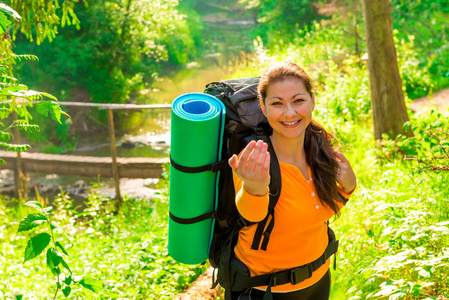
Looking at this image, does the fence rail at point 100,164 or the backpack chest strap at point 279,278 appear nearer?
the backpack chest strap at point 279,278

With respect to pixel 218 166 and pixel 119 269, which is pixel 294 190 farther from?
pixel 119 269

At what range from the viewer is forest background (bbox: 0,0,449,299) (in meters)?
2.92

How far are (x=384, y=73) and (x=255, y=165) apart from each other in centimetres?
436

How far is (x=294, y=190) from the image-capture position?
6.36ft

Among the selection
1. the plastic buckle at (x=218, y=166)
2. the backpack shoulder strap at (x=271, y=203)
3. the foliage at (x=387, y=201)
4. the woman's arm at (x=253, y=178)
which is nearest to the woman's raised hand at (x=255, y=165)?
the woman's arm at (x=253, y=178)

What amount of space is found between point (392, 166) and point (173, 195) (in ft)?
11.0

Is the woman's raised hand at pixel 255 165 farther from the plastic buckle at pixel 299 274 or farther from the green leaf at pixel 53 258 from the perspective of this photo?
the green leaf at pixel 53 258

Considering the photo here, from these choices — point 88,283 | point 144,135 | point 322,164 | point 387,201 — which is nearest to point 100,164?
point 144,135

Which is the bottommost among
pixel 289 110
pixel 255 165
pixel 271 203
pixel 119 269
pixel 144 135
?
pixel 144 135

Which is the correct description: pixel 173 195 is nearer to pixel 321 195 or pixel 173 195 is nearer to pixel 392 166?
pixel 321 195

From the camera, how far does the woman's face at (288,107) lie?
192 cm

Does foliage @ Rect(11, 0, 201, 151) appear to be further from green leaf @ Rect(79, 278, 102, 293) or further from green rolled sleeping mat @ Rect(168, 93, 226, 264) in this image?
green rolled sleeping mat @ Rect(168, 93, 226, 264)

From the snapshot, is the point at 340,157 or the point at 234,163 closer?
the point at 234,163

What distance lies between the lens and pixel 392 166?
15.9ft
